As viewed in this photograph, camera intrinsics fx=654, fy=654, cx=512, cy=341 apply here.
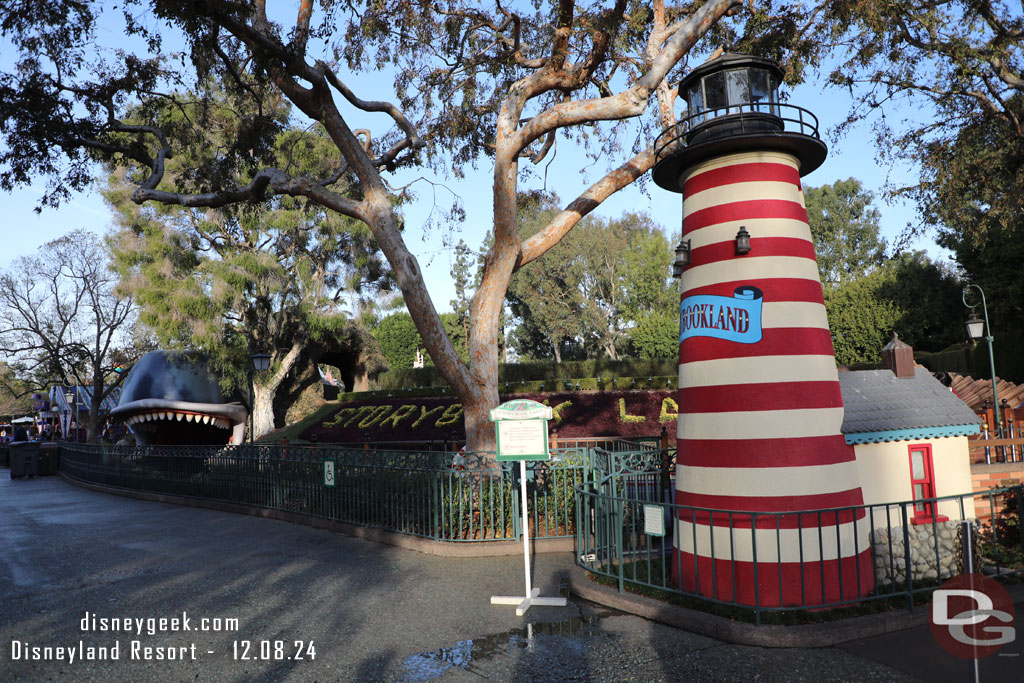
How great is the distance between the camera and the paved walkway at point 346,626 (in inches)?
205

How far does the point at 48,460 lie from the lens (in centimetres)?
2756

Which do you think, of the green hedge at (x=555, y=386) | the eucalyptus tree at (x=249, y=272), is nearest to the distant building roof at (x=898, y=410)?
the eucalyptus tree at (x=249, y=272)

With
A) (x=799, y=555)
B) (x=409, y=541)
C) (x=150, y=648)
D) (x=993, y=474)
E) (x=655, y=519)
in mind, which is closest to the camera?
(x=150, y=648)

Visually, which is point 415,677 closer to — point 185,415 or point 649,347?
point 185,415

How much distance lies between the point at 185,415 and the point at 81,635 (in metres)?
13.9

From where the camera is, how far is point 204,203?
12352 mm

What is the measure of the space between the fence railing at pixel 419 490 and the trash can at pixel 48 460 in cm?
1850

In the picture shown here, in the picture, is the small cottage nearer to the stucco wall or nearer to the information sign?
the stucco wall

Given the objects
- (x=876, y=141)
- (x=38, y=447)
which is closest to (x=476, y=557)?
(x=876, y=141)

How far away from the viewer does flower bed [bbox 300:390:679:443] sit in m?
27.3

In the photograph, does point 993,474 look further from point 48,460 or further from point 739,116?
point 48,460

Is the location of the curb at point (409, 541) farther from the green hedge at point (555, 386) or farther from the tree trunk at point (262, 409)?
the green hedge at point (555, 386)

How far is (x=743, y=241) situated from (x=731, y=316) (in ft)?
2.48

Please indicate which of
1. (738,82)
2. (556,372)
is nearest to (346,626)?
(738,82)
